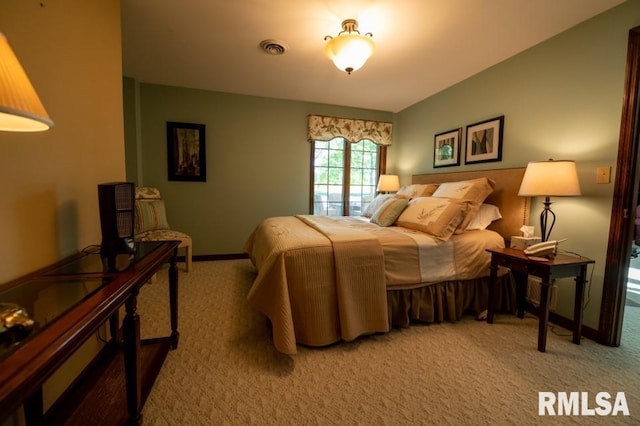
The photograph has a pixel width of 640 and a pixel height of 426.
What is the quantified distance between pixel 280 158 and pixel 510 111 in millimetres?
2848

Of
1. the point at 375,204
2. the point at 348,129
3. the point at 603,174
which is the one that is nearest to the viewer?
the point at 603,174

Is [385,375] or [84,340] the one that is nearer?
[84,340]

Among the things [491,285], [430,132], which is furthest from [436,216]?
[430,132]

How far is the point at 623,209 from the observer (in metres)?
1.81

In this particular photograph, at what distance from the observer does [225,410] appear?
129 centimetres

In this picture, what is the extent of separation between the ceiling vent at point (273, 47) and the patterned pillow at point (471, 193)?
2107mm

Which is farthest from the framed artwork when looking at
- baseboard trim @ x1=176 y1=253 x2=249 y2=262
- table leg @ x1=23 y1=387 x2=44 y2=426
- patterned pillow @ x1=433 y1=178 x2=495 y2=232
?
table leg @ x1=23 y1=387 x2=44 y2=426

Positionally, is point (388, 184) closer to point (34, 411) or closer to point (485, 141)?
point (485, 141)

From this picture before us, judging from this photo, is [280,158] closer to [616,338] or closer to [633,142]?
[633,142]

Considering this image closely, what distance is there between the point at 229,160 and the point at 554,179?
11.7 feet

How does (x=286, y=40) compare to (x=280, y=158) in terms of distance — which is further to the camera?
(x=280, y=158)

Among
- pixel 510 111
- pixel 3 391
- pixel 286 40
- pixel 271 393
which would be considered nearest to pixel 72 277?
pixel 3 391

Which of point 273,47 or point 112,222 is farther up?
point 273,47

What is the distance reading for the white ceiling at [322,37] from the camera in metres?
1.95
